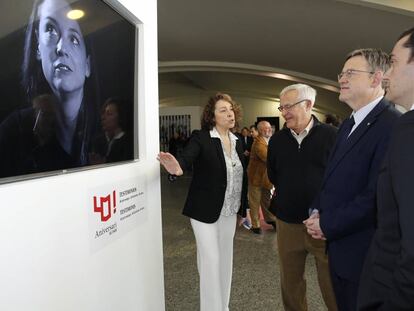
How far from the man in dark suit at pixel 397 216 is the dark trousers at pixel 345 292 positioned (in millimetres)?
502

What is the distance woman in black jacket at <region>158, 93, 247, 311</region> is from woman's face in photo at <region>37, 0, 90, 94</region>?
3.45 ft

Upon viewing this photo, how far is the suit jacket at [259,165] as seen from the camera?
4.94 metres

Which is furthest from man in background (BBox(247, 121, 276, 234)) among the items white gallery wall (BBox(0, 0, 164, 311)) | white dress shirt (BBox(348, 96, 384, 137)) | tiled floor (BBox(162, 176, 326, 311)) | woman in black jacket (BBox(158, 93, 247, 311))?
white dress shirt (BBox(348, 96, 384, 137))

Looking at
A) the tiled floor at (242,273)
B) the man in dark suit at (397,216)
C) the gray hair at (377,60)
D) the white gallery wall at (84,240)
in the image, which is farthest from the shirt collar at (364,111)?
the tiled floor at (242,273)

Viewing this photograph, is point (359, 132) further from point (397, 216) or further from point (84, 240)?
point (84, 240)

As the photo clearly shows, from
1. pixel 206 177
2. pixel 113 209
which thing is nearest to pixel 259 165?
pixel 206 177

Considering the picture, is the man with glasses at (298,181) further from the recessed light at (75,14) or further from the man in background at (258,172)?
the man in background at (258,172)

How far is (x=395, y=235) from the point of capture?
3.40 feet

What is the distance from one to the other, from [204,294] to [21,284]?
1.59 meters

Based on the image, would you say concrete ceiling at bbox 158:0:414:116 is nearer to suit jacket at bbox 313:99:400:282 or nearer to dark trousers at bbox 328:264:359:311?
suit jacket at bbox 313:99:400:282

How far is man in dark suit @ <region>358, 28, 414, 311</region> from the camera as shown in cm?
94

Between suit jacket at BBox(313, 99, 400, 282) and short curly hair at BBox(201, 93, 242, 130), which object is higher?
short curly hair at BBox(201, 93, 242, 130)

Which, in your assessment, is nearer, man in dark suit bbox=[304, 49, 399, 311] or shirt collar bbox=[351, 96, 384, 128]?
man in dark suit bbox=[304, 49, 399, 311]

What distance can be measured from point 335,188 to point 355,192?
0.31ft
